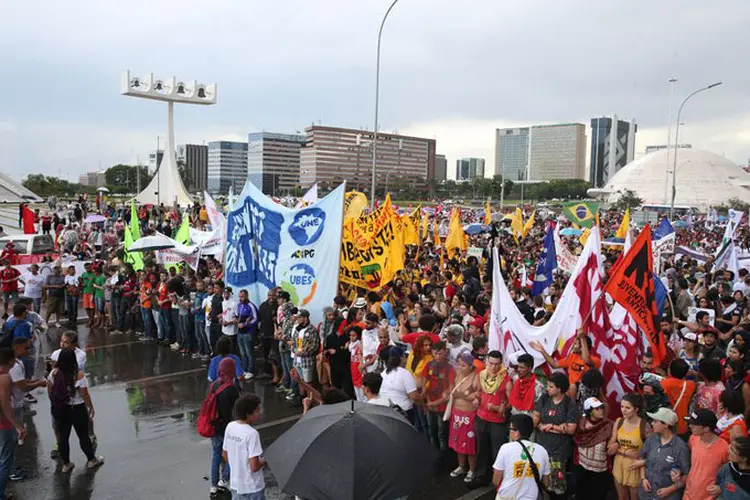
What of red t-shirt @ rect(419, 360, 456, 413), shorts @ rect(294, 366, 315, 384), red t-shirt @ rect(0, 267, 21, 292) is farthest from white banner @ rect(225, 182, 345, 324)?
red t-shirt @ rect(0, 267, 21, 292)

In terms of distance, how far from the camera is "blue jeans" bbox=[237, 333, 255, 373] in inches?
397

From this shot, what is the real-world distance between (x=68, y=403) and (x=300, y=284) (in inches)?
160

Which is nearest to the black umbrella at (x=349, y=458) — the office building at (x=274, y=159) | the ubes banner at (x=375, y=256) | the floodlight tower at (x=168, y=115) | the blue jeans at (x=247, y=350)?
the blue jeans at (x=247, y=350)

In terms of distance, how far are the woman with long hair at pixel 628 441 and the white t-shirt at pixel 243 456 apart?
291cm

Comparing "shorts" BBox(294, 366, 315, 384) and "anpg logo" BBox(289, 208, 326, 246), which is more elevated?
"anpg logo" BBox(289, 208, 326, 246)

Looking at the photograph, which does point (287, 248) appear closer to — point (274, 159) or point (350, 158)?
point (274, 159)

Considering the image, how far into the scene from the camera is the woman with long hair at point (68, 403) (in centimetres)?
625

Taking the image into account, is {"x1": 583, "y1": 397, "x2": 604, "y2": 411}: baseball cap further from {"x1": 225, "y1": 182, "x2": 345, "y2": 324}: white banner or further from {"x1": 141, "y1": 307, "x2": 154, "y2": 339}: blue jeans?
{"x1": 141, "y1": 307, "x2": 154, "y2": 339}: blue jeans

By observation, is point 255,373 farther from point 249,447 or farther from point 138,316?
point 249,447

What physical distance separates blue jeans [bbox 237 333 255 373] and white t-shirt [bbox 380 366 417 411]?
167 inches

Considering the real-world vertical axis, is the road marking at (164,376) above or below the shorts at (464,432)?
below

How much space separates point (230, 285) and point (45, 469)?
15.1 ft

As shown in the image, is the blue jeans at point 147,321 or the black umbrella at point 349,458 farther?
the blue jeans at point 147,321

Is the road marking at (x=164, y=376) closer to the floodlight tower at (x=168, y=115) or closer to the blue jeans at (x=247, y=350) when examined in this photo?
the blue jeans at (x=247, y=350)
